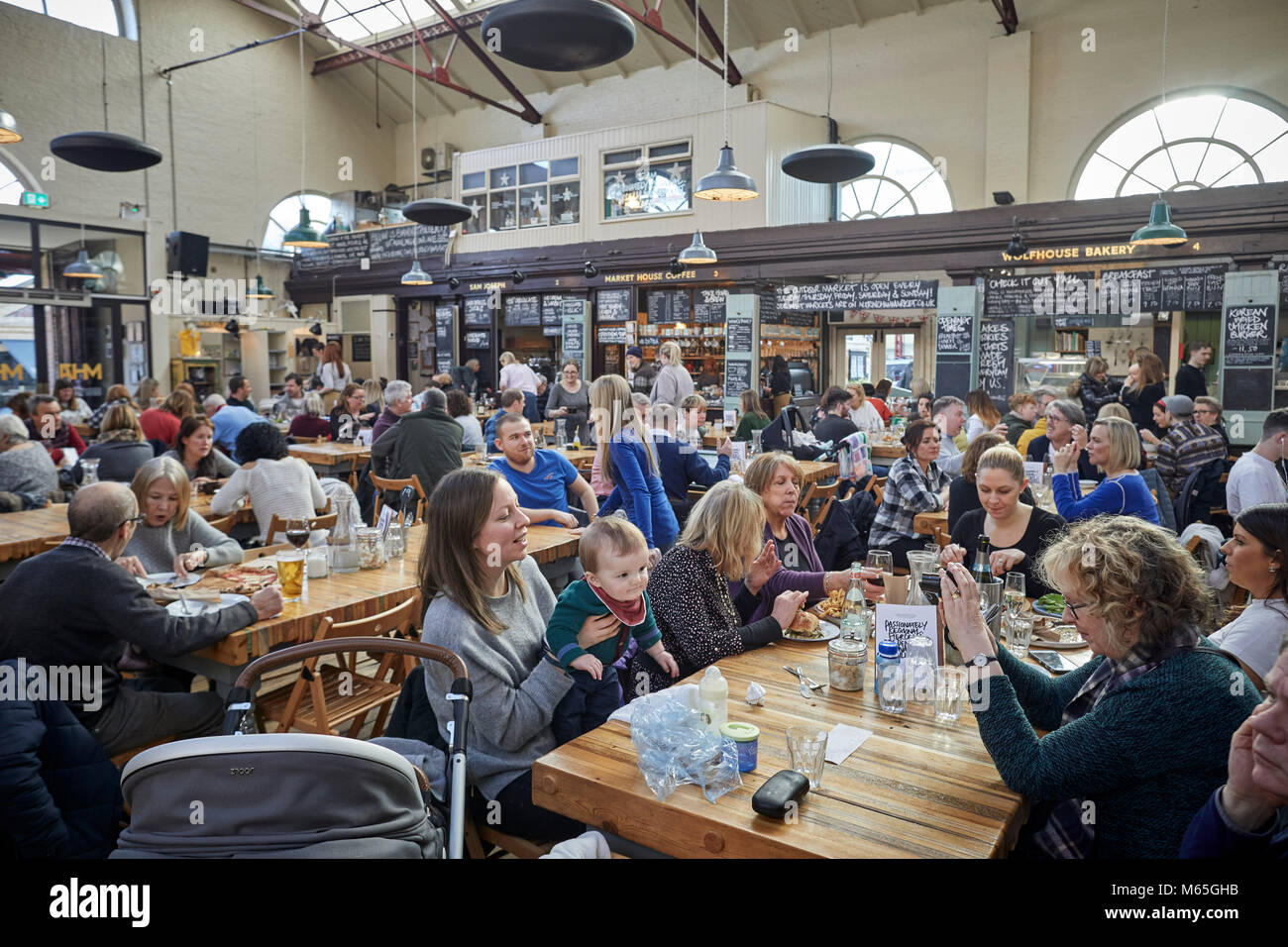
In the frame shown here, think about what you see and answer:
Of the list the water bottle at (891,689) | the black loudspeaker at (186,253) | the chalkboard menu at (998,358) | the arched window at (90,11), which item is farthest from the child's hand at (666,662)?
the arched window at (90,11)

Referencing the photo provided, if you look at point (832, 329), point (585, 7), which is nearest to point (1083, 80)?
point (832, 329)

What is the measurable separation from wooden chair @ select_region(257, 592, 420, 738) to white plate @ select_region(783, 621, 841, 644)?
4.10 ft

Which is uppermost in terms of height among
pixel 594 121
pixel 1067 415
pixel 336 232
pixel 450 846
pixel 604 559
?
pixel 594 121

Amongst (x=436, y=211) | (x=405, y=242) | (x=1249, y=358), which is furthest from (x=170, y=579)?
(x=405, y=242)

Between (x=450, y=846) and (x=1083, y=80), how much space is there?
12974mm

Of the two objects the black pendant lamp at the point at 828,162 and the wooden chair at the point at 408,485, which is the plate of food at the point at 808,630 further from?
the black pendant lamp at the point at 828,162

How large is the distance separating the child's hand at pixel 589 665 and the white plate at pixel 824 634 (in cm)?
80

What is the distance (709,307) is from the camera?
13383mm

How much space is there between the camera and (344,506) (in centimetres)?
372

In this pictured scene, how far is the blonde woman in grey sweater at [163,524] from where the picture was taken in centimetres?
373

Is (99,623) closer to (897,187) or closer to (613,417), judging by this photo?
(613,417)

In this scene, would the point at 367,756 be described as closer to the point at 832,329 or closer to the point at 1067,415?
the point at 1067,415

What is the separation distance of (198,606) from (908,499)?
370 cm
